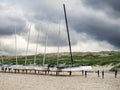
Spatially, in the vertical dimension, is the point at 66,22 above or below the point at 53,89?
above

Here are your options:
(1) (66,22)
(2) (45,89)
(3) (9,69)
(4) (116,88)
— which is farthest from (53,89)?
(3) (9,69)

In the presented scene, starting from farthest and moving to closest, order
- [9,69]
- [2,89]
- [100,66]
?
1. [100,66]
2. [9,69]
3. [2,89]

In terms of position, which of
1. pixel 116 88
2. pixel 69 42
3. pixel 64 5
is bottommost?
pixel 116 88

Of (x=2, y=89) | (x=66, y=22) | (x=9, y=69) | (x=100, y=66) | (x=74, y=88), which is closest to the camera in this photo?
(x=2, y=89)

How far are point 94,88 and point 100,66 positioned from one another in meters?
51.7

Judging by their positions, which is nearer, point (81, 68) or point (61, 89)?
point (61, 89)

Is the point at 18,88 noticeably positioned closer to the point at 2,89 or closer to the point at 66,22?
the point at 2,89

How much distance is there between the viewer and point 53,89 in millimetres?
34719

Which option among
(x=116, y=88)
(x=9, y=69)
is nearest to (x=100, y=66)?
(x=9, y=69)

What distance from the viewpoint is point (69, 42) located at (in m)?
67.9

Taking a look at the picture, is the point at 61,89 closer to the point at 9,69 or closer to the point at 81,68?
the point at 81,68

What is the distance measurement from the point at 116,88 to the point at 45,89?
6972 mm

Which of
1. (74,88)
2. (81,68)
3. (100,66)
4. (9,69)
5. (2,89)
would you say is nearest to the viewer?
(2,89)

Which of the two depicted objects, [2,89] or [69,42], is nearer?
[2,89]
